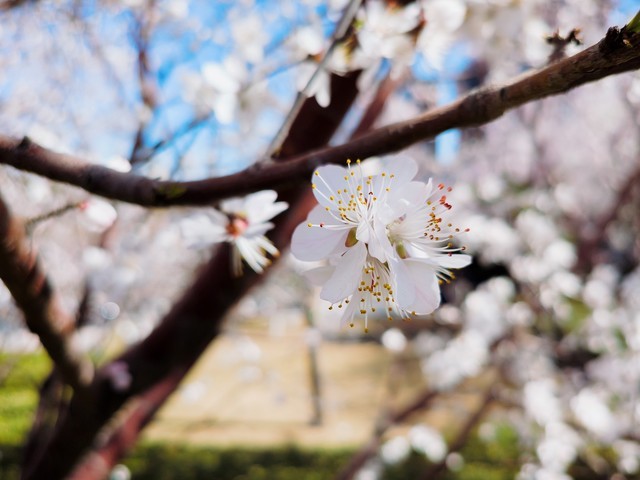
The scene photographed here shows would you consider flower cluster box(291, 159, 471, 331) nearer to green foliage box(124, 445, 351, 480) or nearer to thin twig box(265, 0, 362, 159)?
thin twig box(265, 0, 362, 159)

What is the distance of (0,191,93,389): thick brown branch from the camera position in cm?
69

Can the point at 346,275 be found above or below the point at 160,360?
above

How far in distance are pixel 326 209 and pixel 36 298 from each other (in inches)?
21.8

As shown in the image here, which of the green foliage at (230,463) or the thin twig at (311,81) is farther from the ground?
the thin twig at (311,81)

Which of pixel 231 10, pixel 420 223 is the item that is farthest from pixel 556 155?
pixel 420 223

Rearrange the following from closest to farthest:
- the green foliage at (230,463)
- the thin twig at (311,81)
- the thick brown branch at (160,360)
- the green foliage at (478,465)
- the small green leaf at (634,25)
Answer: the small green leaf at (634,25) < the thin twig at (311,81) < the thick brown branch at (160,360) < the green foliage at (478,465) < the green foliage at (230,463)

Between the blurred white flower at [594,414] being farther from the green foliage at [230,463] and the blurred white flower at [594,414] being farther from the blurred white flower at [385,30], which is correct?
the blurred white flower at [385,30]

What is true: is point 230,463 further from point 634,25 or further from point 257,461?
point 634,25

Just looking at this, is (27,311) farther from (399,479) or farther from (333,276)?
(399,479)

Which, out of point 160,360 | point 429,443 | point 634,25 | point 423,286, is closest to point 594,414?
point 429,443

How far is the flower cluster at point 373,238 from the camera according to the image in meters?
0.51

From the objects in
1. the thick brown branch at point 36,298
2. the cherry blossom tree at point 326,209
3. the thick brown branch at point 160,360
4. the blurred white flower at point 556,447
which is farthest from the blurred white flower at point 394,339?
the thick brown branch at point 36,298

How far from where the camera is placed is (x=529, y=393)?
268 centimetres

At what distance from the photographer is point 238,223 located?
687mm
